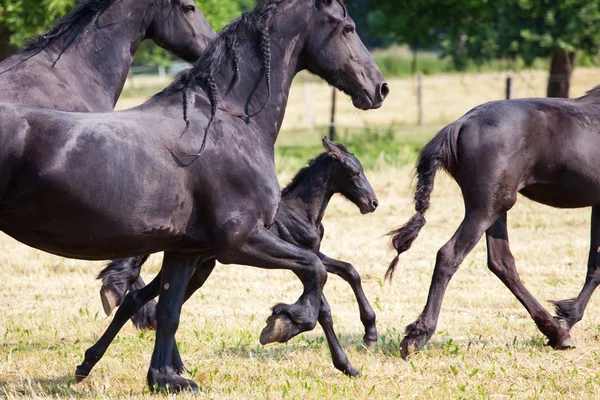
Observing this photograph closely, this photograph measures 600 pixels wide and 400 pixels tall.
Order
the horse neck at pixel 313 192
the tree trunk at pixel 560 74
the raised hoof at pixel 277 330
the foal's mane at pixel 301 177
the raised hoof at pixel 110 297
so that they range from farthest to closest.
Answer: the tree trunk at pixel 560 74 → the foal's mane at pixel 301 177 → the horse neck at pixel 313 192 → the raised hoof at pixel 110 297 → the raised hoof at pixel 277 330

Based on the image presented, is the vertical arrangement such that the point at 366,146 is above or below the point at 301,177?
below

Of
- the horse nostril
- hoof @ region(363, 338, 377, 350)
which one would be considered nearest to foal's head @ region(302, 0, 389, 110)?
the horse nostril

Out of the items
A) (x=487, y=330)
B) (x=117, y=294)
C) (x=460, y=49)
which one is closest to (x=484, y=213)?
(x=487, y=330)

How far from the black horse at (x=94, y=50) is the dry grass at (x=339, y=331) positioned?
1.71m

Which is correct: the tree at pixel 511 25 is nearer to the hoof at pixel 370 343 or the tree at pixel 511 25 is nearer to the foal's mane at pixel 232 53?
the hoof at pixel 370 343

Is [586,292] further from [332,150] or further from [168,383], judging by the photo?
[168,383]

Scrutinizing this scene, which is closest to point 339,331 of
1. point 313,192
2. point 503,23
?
point 313,192

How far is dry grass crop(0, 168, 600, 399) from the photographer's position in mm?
5156

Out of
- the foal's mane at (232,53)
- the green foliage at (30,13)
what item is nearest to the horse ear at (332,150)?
the foal's mane at (232,53)

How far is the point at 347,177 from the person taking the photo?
278 inches

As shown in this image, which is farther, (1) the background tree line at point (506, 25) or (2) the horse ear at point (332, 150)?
(1) the background tree line at point (506, 25)

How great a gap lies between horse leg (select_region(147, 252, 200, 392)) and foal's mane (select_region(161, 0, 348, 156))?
0.94m

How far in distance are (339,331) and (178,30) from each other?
2556 millimetres

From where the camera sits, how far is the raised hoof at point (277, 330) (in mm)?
4617
